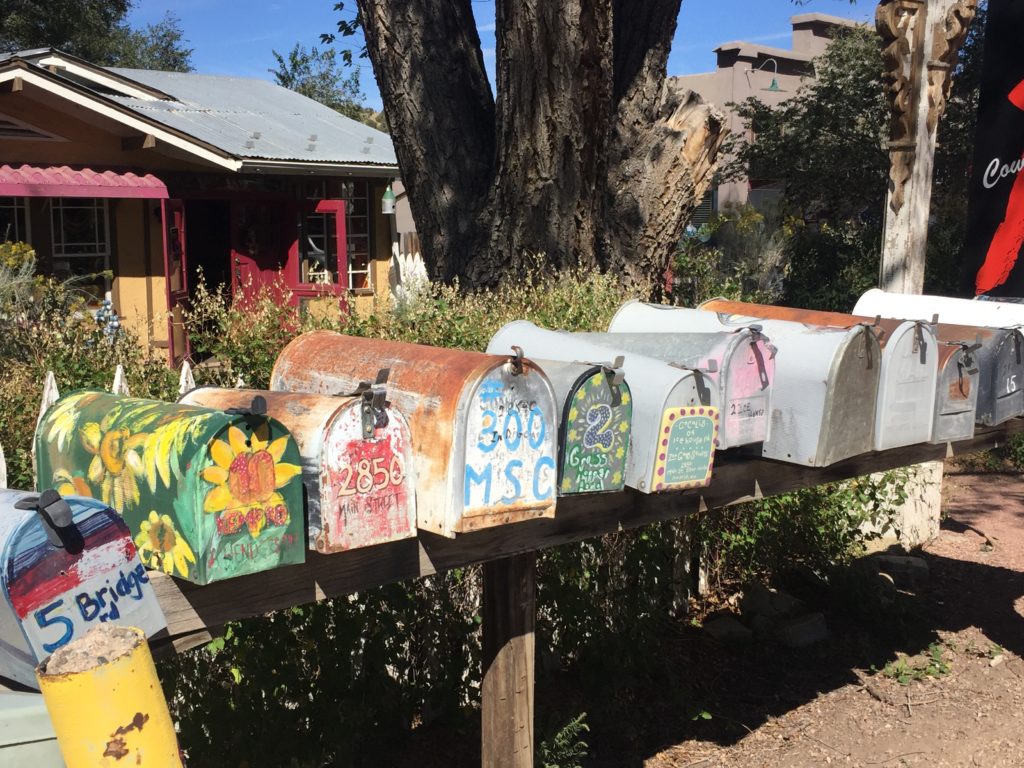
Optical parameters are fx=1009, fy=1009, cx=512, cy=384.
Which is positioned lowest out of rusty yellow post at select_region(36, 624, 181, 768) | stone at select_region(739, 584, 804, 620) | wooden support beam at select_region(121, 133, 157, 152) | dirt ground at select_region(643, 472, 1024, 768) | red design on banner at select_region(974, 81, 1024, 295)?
dirt ground at select_region(643, 472, 1024, 768)

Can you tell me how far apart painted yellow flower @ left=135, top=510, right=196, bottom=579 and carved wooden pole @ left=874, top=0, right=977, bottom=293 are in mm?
4535

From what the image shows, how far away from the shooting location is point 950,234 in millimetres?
10086

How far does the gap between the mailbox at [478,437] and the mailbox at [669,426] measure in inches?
11.8

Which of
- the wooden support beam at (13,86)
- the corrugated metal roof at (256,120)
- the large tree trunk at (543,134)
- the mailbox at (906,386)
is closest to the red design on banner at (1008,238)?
the large tree trunk at (543,134)

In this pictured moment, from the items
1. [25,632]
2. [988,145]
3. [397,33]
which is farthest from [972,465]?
[25,632]

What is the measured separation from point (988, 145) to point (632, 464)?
5.14m

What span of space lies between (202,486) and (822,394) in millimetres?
1588

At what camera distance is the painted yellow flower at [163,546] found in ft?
5.39

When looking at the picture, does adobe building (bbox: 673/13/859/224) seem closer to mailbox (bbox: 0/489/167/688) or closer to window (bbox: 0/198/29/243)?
window (bbox: 0/198/29/243)

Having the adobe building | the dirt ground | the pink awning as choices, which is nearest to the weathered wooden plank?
the dirt ground

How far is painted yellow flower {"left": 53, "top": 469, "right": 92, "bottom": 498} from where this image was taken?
1.86 metres

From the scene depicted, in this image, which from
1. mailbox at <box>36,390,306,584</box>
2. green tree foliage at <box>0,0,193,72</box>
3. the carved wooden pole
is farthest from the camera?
green tree foliage at <box>0,0,193,72</box>

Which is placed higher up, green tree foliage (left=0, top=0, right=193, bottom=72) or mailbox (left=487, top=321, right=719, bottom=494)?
green tree foliage (left=0, top=0, right=193, bottom=72)

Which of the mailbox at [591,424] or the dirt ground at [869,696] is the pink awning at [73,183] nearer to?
the dirt ground at [869,696]
